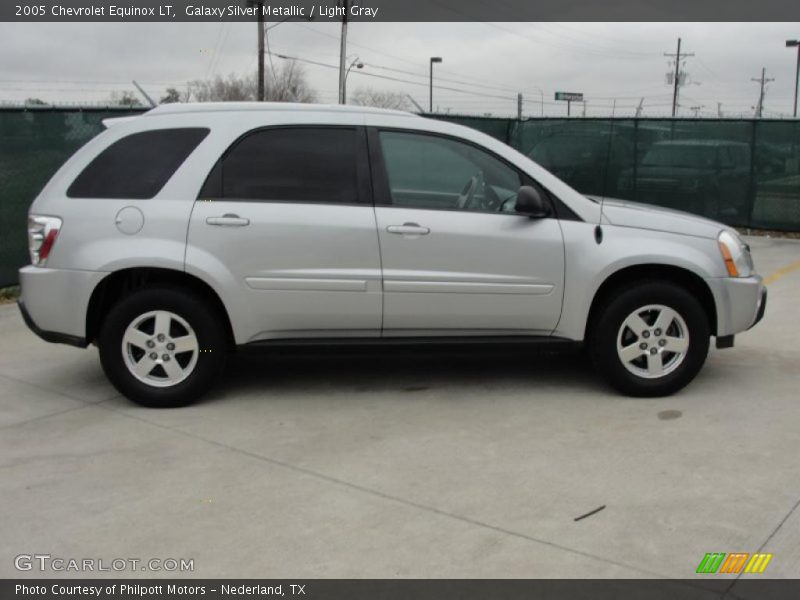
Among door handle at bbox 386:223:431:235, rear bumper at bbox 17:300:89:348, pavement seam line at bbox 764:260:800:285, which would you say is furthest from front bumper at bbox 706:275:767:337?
pavement seam line at bbox 764:260:800:285

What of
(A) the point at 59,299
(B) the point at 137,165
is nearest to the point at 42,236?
(A) the point at 59,299

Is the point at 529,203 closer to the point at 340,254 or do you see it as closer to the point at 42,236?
the point at 340,254

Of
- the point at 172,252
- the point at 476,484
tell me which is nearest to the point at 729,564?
the point at 476,484

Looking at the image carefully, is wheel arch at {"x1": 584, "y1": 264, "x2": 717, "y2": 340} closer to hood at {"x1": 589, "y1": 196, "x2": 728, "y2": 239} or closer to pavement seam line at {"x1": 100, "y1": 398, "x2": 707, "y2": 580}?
hood at {"x1": 589, "y1": 196, "x2": 728, "y2": 239}

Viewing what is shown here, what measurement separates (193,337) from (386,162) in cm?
163

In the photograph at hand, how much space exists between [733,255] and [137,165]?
12.6 feet

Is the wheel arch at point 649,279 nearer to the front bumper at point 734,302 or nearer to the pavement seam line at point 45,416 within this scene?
the front bumper at point 734,302

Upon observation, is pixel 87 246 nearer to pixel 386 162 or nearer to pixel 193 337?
pixel 193 337

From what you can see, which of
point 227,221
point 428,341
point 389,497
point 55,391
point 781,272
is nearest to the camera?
point 389,497

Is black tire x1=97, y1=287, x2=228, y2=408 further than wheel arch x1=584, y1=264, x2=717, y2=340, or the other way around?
wheel arch x1=584, y1=264, x2=717, y2=340

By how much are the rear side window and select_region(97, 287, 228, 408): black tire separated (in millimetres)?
645

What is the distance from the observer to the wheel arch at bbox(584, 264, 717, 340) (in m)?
5.33

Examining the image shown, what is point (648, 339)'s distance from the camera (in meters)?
5.31

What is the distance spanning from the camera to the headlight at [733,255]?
5348mm
